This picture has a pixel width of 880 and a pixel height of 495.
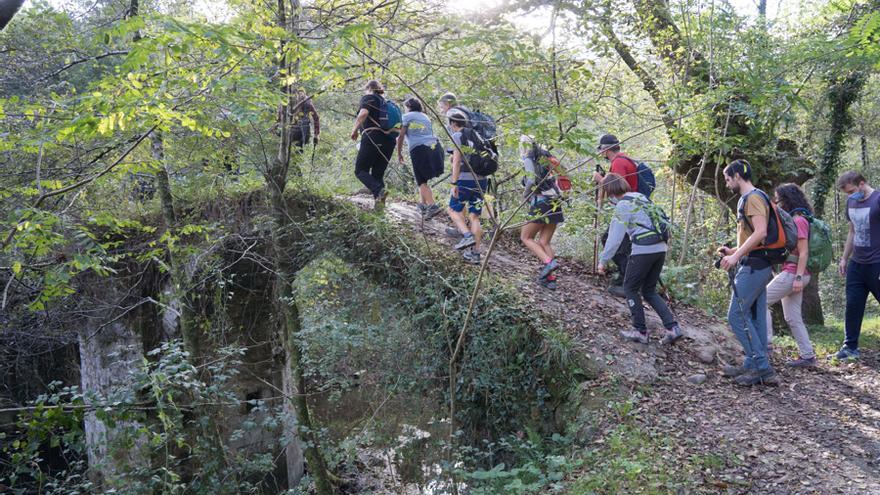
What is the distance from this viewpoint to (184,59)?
5090mm

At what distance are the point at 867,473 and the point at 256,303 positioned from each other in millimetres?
7653

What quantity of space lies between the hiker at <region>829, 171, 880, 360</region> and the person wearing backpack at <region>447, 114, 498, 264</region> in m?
3.73

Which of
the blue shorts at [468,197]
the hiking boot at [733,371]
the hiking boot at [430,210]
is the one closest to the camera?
the hiking boot at [733,371]

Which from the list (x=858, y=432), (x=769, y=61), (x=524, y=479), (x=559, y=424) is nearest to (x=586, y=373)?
(x=559, y=424)

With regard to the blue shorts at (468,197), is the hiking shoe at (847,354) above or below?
below

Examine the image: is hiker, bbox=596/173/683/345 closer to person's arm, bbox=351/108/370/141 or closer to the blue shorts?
the blue shorts

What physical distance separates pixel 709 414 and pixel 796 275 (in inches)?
82.1

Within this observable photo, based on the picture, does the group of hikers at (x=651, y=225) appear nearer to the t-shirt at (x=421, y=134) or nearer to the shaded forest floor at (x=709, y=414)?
the t-shirt at (x=421, y=134)

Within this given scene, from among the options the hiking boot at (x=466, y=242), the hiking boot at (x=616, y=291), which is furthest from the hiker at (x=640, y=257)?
the hiking boot at (x=466, y=242)

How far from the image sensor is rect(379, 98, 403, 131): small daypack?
22.1 ft

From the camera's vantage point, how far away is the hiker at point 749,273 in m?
4.97

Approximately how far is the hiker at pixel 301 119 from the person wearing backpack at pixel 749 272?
4072 mm

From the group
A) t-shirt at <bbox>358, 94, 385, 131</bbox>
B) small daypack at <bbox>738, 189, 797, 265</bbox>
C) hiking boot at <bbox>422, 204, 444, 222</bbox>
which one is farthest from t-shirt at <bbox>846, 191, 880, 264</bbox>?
t-shirt at <bbox>358, 94, 385, 131</bbox>

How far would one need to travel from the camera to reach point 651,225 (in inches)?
212
